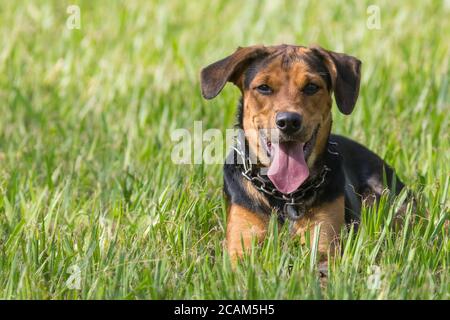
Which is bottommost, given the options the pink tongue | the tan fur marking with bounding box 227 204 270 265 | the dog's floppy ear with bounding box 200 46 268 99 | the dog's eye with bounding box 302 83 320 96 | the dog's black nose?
the tan fur marking with bounding box 227 204 270 265

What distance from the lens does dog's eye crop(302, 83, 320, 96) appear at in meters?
5.92

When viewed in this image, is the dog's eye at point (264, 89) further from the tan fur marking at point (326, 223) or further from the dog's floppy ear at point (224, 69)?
the tan fur marking at point (326, 223)

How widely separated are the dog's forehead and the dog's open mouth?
1.16ft

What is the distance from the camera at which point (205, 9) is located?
1177 cm

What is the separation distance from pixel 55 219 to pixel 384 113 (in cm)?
323

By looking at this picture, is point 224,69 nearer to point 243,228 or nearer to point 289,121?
point 289,121

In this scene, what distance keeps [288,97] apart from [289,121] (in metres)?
0.20

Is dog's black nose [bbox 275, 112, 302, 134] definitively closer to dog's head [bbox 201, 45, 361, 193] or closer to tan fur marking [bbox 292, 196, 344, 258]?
dog's head [bbox 201, 45, 361, 193]

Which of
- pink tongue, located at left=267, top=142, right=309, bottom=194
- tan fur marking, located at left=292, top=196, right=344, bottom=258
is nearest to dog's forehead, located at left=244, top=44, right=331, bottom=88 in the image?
pink tongue, located at left=267, top=142, right=309, bottom=194

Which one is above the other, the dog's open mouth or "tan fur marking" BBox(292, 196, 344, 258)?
the dog's open mouth

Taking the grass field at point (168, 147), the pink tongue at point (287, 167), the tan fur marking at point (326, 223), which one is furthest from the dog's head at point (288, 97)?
the grass field at point (168, 147)

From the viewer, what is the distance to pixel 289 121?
5.73m
